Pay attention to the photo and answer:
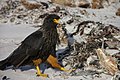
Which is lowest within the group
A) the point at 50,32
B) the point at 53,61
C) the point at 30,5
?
the point at 53,61

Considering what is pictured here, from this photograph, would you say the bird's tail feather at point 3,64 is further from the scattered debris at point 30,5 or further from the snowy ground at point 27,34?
the scattered debris at point 30,5

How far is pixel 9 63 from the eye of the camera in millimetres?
5785

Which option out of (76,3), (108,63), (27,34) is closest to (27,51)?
(108,63)

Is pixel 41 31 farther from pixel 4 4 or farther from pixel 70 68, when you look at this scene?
pixel 4 4

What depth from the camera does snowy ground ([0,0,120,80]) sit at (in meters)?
5.56

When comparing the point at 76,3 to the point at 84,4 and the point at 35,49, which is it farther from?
the point at 35,49

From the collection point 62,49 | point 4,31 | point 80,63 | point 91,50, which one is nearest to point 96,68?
point 80,63

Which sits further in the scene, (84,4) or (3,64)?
(84,4)

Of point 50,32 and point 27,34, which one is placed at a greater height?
point 50,32

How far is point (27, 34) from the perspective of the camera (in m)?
8.35

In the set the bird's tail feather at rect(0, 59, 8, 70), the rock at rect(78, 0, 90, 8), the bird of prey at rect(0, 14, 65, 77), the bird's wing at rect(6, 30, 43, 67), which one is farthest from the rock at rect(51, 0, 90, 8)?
the bird's tail feather at rect(0, 59, 8, 70)

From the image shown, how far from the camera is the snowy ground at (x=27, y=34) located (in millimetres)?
5562

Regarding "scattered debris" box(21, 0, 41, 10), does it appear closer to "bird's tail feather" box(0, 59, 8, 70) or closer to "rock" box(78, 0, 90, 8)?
"rock" box(78, 0, 90, 8)

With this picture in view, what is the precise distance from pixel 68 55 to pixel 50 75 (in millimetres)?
992
